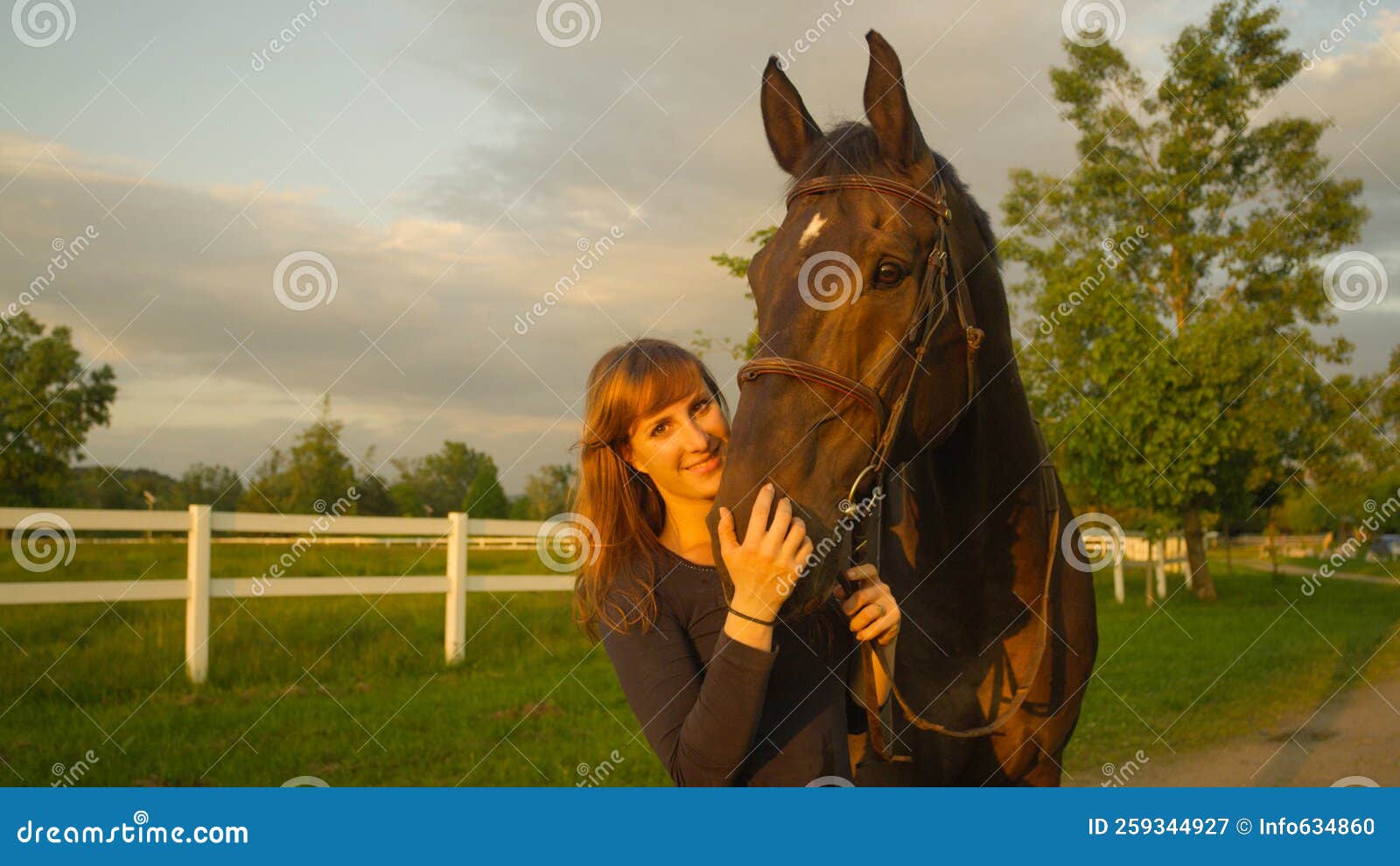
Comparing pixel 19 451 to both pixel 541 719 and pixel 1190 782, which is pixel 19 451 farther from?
pixel 1190 782

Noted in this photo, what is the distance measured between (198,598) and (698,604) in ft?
21.5

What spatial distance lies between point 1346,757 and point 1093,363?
10032mm

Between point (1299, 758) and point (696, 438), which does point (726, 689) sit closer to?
point (696, 438)

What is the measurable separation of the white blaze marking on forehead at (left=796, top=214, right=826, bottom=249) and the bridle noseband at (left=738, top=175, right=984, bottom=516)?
0.11 meters

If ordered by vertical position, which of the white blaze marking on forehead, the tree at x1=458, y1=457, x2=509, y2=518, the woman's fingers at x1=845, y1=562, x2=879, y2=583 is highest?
the tree at x1=458, y1=457, x2=509, y2=518

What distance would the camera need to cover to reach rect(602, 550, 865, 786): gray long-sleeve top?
184cm

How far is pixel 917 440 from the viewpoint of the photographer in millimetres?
2316

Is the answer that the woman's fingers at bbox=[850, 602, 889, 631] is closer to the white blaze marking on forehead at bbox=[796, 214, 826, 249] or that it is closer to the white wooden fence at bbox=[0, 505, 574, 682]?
the white blaze marking on forehead at bbox=[796, 214, 826, 249]

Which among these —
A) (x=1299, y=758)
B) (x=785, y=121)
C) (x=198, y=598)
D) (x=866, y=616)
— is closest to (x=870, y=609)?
(x=866, y=616)

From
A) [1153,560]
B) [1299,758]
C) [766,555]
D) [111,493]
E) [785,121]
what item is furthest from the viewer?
[1153,560]

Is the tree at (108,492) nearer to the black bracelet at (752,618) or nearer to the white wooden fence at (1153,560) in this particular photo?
the black bracelet at (752,618)

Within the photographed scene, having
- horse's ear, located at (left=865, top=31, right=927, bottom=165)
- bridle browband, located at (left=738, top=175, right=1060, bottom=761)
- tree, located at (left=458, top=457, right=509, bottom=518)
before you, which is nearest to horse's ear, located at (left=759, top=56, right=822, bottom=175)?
horse's ear, located at (left=865, top=31, right=927, bottom=165)

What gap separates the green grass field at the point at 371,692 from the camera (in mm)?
5672

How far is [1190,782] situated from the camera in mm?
5898
